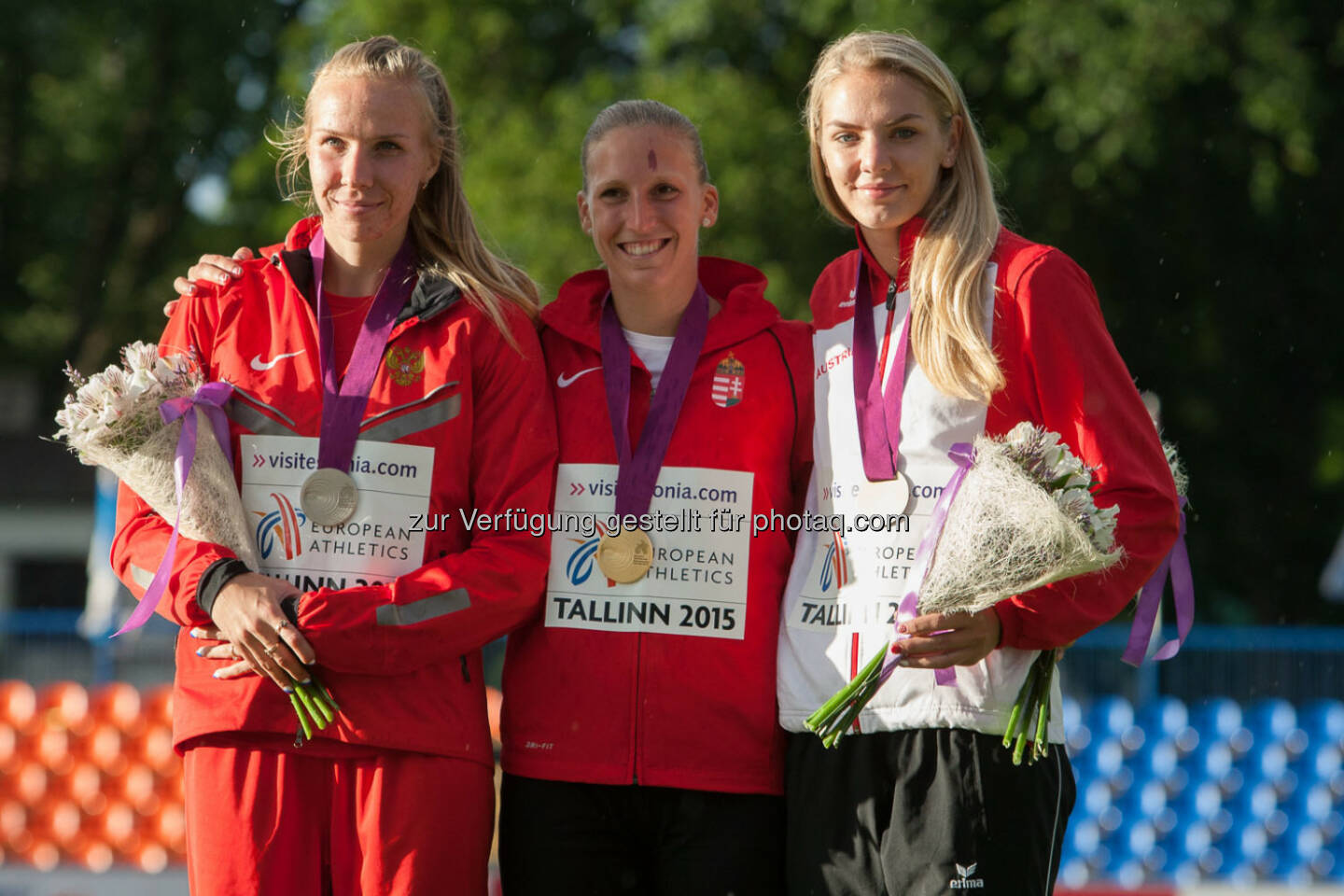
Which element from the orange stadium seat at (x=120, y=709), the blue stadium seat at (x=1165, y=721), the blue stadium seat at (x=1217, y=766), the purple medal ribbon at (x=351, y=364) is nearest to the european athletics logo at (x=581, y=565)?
the purple medal ribbon at (x=351, y=364)

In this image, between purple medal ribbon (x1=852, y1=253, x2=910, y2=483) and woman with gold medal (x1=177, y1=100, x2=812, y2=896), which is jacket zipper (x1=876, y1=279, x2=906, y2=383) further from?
woman with gold medal (x1=177, y1=100, x2=812, y2=896)

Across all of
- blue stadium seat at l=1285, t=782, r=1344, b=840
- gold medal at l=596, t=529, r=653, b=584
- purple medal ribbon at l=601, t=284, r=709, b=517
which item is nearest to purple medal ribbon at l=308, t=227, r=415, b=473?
purple medal ribbon at l=601, t=284, r=709, b=517

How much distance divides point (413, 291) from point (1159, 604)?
2039 mm

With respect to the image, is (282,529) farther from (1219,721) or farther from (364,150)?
(1219,721)

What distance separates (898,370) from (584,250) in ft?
35.5

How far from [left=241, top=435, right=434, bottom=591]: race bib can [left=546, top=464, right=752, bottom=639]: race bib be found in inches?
15.0

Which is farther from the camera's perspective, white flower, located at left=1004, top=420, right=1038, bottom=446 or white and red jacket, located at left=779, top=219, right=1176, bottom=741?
white and red jacket, located at left=779, top=219, right=1176, bottom=741

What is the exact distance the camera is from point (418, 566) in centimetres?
A: 347

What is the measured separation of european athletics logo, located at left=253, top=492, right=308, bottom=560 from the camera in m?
3.47

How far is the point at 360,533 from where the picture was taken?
346 cm

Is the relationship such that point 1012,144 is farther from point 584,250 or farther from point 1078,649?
point 1078,649

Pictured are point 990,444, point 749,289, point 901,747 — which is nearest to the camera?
point 990,444

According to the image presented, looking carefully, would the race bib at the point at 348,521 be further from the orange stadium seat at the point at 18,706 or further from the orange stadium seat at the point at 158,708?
the orange stadium seat at the point at 18,706

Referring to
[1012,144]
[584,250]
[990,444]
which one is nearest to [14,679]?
[584,250]
